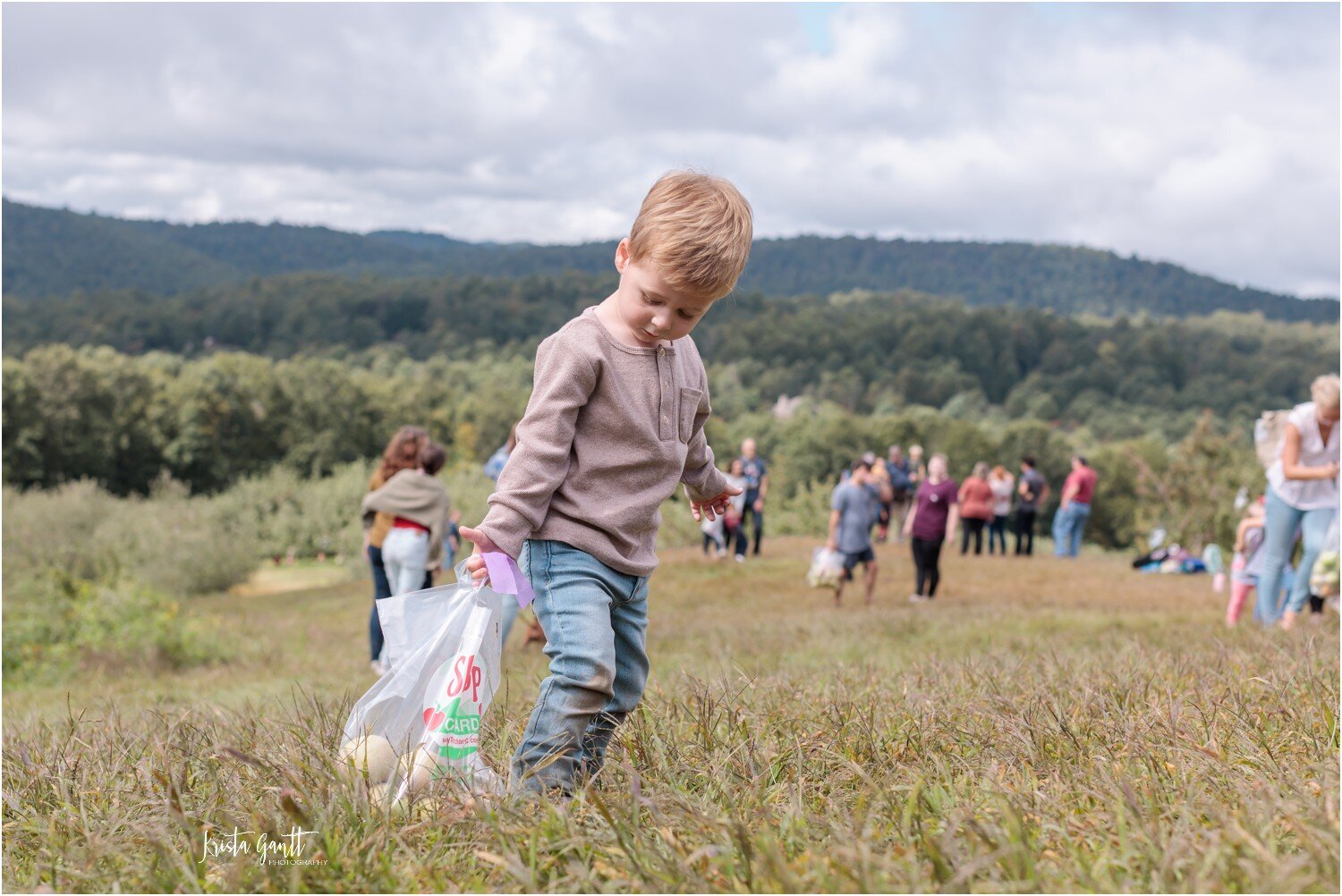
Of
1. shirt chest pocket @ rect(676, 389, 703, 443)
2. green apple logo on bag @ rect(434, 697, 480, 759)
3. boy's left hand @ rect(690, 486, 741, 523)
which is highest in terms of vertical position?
shirt chest pocket @ rect(676, 389, 703, 443)

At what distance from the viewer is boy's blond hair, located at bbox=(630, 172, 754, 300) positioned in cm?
315

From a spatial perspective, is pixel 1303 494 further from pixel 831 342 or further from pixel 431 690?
pixel 831 342

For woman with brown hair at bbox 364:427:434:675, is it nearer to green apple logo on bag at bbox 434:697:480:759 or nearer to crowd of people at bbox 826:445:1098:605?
crowd of people at bbox 826:445:1098:605

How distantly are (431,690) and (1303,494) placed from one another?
23.6ft

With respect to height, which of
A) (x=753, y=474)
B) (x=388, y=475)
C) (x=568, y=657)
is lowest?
(x=753, y=474)

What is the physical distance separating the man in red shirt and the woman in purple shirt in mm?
8154

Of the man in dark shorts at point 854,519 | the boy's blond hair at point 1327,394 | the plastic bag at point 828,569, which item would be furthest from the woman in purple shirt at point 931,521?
the boy's blond hair at point 1327,394

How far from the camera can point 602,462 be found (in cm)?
334

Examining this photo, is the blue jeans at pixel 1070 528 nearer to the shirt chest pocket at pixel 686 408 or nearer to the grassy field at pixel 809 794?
the grassy field at pixel 809 794

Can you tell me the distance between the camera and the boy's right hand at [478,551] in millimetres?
3180

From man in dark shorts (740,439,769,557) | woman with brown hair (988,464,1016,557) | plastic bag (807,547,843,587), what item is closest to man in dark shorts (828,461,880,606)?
plastic bag (807,547,843,587)

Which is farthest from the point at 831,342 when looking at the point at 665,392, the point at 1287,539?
the point at 665,392

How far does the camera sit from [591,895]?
8.04ft

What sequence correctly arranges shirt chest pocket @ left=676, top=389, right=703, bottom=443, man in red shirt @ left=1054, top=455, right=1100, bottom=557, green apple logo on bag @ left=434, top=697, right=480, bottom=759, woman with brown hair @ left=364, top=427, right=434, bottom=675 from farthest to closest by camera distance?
1. man in red shirt @ left=1054, top=455, right=1100, bottom=557
2. woman with brown hair @ left=364, top=427, right=434, bottom=675
3. shirt chest pocket @ left=676, top=389, right=703, bottom=443
4. green apple logo on bag @ left=434, top=697, right=480, bottom=759
